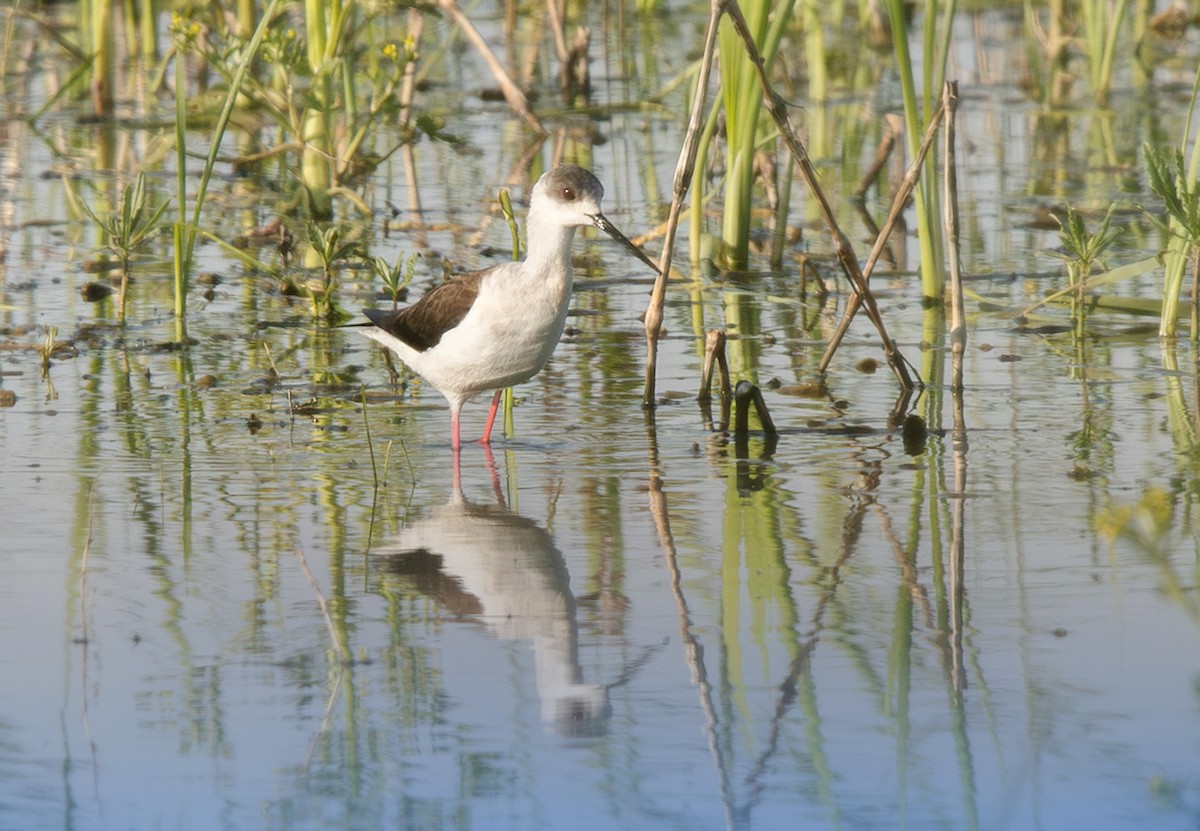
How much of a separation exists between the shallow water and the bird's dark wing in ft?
1.07

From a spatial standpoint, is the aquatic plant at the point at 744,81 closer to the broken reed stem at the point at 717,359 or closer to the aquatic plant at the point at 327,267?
the broken reed stem at the point at 717,359

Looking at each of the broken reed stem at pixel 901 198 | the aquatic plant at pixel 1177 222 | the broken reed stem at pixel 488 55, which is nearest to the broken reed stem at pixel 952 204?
the broken reed stem at pixel 901 198

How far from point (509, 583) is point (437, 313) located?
6.68ft

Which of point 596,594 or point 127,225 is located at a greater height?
point 127,225

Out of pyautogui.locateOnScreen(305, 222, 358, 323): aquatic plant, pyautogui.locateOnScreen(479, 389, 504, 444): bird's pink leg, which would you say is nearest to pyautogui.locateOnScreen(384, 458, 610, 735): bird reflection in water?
pyautogui.locateOnScreen(479, 389, 504, 444): bird's pink leg

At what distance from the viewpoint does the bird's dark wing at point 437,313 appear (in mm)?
6398

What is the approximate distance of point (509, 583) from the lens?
15.2 ft

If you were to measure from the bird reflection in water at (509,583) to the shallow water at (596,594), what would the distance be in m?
0.01

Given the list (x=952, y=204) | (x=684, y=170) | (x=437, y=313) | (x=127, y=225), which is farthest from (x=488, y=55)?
(x=952, y=204)

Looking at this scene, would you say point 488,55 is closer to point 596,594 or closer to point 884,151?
point 884,151

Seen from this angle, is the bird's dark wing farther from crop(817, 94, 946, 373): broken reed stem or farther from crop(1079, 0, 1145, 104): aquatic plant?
crop(1079, 0, 1145, 104): aquatic plant

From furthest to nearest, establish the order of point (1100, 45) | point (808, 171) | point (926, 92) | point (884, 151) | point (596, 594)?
point (1100, 45) < point (884, 151) < point (926, 92) < point (808, 171) < point (596, 594)

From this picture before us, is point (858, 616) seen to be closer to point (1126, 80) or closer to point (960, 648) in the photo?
point (960, 648)

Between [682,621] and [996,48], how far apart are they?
44.5 ft
